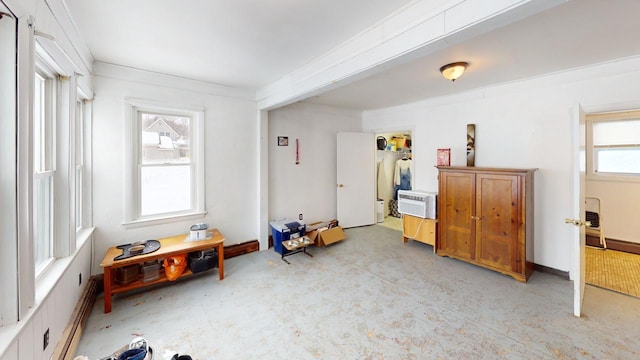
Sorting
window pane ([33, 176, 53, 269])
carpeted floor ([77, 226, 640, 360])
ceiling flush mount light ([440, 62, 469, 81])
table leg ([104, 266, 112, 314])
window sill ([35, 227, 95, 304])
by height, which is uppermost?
ceiling flush mount light ([440, 62, 469, 81])

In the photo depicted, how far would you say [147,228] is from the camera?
9.78 feet

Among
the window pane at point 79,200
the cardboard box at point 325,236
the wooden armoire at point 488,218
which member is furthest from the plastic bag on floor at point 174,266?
the wooden armoire at point 488,218

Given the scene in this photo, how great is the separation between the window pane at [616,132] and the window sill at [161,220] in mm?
6100

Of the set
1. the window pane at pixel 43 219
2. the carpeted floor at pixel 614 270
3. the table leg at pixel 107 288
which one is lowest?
the carpeted floor at pixel 614 270

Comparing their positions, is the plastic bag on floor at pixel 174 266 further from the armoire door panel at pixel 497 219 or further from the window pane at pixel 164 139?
the armoire door panel at pixel 497 219

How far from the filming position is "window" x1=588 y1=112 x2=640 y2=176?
3.67 meters

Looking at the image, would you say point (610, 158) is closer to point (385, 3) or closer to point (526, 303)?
point (526, 303)

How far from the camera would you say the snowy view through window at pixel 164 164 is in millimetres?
3004

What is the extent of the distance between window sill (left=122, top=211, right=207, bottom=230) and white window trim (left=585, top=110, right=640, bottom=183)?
5.84 meters

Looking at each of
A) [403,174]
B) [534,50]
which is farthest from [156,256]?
[403,174]

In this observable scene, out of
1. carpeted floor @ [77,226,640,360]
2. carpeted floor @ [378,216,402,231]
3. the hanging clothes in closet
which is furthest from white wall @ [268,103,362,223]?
the hanging clothes in closet

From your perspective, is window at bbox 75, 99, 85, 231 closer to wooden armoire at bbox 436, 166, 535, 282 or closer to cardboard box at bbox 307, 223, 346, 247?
cardboard box at bbox 307, 223, 346, 247

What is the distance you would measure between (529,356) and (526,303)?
833 millimetres

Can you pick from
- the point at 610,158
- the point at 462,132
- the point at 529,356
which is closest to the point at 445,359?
the point at 529,356
